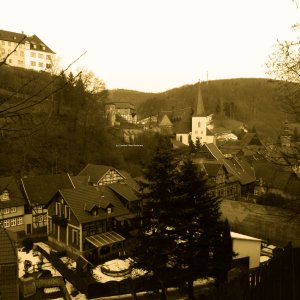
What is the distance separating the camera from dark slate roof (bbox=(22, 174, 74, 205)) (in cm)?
2877

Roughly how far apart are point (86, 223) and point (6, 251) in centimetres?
1043

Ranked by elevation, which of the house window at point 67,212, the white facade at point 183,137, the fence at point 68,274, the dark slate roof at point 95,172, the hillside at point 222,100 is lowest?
the fence at point 68,274

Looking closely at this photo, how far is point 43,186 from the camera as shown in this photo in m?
30.1

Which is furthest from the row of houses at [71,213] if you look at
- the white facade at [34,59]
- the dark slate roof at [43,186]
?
the white facade at [34,59]

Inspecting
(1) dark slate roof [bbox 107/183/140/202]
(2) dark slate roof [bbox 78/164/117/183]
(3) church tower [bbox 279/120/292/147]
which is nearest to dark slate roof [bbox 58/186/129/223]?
(1) dark slate roof [bbox 107/183/140/202]

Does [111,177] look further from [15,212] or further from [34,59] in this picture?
[34,59]

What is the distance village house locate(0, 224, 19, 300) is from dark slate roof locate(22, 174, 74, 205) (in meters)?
14.6

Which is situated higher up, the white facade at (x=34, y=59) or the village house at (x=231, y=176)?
the white facade at (x=34, y=59)

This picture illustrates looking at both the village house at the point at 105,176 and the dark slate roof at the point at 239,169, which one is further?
the dark slate roof at the point at 239,169

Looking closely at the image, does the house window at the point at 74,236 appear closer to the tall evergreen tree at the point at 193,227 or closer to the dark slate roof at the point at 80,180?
the dark slate roof at the point at 80,180

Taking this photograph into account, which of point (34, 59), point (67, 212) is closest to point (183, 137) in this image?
point (34, 59)

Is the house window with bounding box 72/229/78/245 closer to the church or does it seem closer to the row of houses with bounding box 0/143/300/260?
the row of houses with bounding box 0/143/300/260

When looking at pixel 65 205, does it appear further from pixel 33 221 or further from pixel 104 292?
pixel 104 292

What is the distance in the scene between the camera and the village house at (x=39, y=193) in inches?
1120
